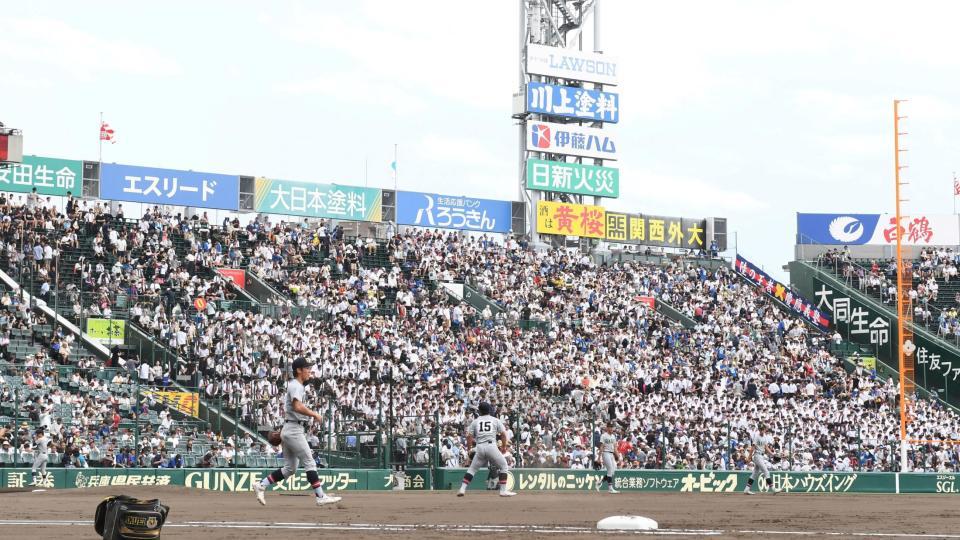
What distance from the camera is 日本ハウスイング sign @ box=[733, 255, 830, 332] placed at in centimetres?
6047

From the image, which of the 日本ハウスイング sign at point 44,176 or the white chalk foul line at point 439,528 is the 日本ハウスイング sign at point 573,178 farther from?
the white chalk foul line at point 439,528

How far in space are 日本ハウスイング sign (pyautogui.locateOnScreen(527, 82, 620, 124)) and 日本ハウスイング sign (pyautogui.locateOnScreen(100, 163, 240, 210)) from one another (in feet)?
47.3

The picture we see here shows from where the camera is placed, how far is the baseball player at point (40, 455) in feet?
92.5

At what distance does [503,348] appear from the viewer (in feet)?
152

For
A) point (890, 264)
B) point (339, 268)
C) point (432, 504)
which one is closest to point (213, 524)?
point (432, 504)

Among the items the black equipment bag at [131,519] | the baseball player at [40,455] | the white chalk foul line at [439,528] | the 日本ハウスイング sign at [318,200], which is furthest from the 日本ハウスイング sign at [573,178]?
the black equipment bag at [131,519]

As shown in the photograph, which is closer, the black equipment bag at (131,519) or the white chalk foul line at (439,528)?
the black equipment bag at (131,519)

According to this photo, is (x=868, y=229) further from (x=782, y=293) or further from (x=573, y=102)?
(x=573, y=102)

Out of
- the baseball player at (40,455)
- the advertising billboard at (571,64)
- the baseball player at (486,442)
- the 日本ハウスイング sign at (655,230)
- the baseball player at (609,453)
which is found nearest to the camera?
the baseball player at (486,442)

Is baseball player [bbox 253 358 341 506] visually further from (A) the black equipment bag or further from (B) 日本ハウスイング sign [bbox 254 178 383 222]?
(B) 日本ハウスイング sign [bbox 254 178 383 222]

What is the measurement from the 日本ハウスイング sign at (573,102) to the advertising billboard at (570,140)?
0.60 meters

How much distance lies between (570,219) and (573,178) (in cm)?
196

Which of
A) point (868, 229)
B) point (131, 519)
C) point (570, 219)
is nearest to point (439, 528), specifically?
point (131, 519)

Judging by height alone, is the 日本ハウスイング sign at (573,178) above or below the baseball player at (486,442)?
above
